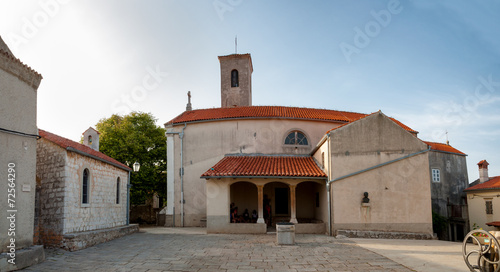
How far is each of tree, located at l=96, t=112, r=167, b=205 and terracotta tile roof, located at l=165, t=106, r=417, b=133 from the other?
516cm

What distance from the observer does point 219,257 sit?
1134 centimetres

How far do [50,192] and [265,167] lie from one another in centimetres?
1102

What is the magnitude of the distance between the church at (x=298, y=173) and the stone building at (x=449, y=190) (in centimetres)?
1251

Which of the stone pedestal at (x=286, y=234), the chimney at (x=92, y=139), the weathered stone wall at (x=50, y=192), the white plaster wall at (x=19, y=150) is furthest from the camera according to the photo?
the chimney at (x=92, y=139)

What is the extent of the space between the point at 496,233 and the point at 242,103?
24.1 meters

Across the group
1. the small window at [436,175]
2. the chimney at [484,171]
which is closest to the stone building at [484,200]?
the chimney at [484,171]

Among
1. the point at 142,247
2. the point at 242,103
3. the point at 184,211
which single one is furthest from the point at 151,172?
the point at 142,247

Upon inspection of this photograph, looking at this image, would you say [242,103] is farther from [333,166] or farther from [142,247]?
[142,247]

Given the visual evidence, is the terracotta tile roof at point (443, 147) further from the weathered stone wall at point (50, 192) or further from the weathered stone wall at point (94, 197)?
the weathered stone wall at point (50, 192)

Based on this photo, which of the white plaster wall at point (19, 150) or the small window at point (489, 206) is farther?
the small window at point (489, 206)

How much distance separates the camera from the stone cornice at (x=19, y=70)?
962cm

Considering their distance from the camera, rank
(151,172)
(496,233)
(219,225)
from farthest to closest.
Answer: (151,172), (219,225), (496,233)

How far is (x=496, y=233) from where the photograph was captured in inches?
323


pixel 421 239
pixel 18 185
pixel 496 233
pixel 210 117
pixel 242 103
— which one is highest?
pixel 242 103
